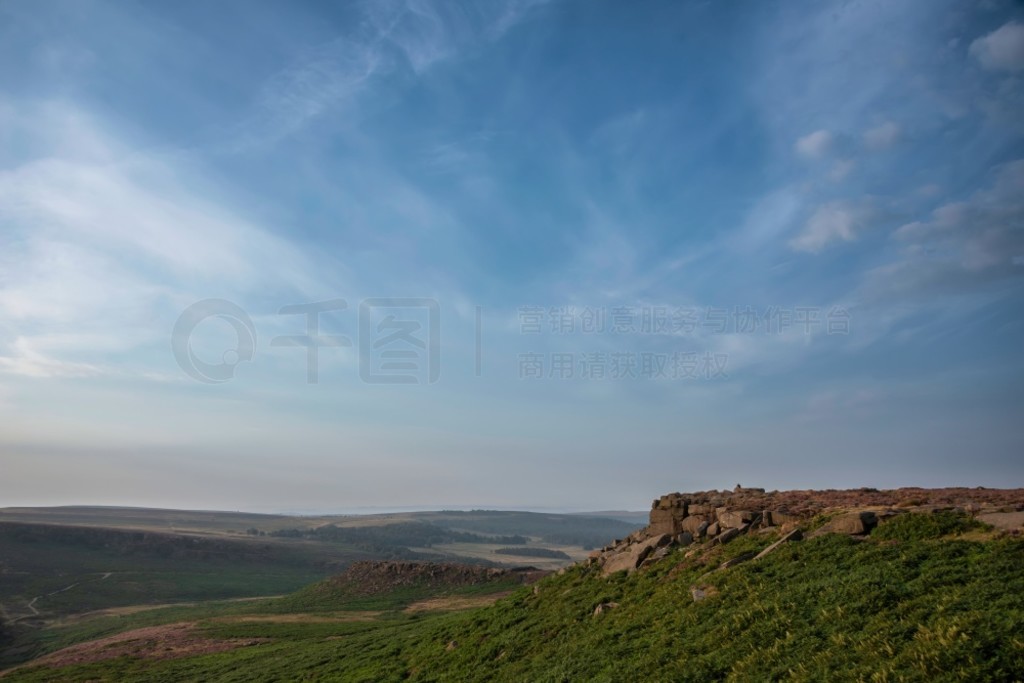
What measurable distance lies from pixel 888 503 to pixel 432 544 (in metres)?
181

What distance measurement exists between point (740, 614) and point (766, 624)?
969 millimetres

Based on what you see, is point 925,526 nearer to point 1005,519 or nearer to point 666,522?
point 1005,519

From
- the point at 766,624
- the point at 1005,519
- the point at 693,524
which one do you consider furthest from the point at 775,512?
the point at 766,624

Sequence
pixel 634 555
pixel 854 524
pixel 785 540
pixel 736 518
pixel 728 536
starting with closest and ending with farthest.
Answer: pixel 854 524
pixel 785 540
pixel 728 536
pixel 736 518
pixel 634 555

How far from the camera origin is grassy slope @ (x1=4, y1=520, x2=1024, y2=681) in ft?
32.5

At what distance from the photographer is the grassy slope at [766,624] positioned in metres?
9.91

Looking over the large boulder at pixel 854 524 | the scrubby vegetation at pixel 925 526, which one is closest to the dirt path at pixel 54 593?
the large boulder at pixel 854 524

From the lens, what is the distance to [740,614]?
13883 millimetres

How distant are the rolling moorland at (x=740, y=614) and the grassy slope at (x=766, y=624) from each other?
0.05 m

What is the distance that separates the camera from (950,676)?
8.68m

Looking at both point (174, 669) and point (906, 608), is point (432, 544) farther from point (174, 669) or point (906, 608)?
point (906, 608)

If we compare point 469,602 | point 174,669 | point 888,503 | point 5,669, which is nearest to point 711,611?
point 888,503

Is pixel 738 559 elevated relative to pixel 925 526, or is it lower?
lower

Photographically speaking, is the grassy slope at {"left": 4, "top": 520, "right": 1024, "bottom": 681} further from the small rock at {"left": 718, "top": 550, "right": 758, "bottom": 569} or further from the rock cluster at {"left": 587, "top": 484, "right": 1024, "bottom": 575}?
the rock cluster at {"left": 587, "top": 484, "right": 1024, "bottom": 575}
